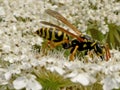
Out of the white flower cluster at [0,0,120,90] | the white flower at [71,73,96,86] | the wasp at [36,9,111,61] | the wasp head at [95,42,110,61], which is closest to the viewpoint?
the white flower at [71,73,96,86]

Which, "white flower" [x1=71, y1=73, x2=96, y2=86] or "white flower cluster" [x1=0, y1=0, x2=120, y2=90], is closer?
"white flower" [x1=71, y1=73, x2=96, y2=86]

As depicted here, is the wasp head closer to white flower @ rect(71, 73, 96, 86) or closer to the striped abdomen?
the striped abdomen

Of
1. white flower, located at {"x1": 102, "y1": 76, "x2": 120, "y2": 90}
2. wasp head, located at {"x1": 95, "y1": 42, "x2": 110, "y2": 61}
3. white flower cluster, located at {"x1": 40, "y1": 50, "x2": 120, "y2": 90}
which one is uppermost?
white flower cluster, located at {"x1": 40, "y1": 50, "x2": 120, "y2": 90}

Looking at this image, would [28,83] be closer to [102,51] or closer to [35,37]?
[102,51]

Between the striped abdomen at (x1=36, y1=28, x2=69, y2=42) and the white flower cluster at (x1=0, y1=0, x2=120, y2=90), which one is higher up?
the striped abdomen at (x1=36, y1=28, x2=69, y2=42)

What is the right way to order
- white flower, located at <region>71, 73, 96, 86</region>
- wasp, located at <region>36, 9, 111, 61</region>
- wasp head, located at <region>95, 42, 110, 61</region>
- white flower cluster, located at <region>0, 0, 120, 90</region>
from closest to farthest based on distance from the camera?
white flower, located at <region>71, 73, 96, 86</region>, white flower cluster, located at <region>0, 0, 120, 90</region>, wasp head, located at <region>95, 42, 110, 61</region>, wasp, located at <region>36, 9, 111, 61</region>

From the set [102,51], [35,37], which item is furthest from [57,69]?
[35,37]

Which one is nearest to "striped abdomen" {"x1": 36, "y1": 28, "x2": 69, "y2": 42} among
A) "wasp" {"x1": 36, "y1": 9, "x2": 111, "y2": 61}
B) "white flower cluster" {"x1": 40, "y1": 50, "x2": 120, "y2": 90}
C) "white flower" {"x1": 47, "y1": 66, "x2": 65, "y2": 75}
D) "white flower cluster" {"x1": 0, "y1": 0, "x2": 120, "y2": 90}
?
"wasp" {"x1": 36, "y1": 9, "x2": 111, "y2": 61}
